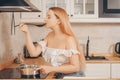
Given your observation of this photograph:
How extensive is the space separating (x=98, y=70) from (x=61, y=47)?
1154 millimetres

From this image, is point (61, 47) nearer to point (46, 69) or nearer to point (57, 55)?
point (57, 55)

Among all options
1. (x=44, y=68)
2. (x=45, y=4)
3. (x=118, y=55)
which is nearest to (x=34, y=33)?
(x=45, y=4)

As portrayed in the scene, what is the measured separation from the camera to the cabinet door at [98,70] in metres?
3.33

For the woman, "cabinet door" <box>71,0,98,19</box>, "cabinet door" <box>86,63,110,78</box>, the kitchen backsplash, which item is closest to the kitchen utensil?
the woman

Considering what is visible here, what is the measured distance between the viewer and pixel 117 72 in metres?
3.34

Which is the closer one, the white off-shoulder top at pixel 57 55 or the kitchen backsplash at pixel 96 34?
the white off-shoulder top at pixel 57 55

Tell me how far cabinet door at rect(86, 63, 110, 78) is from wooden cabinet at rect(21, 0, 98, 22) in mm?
659

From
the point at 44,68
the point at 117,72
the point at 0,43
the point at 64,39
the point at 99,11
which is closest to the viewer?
the point at 44,68

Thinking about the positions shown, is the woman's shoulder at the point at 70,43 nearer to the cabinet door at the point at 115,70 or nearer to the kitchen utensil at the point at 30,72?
the kitchen utensil at the point at 30,72

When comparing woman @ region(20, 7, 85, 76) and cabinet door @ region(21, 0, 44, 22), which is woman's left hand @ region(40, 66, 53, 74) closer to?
woman @ region(20, 7, 85, 76)

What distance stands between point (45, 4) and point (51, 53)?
134 cm

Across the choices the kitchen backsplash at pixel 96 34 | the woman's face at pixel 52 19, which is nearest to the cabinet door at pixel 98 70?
the kitchen backsplash at pixel 96 34

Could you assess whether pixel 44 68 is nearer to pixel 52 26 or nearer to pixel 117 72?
pixel 52 26

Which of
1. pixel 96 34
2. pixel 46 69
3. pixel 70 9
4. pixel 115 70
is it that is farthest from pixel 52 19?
pixel 96 34
